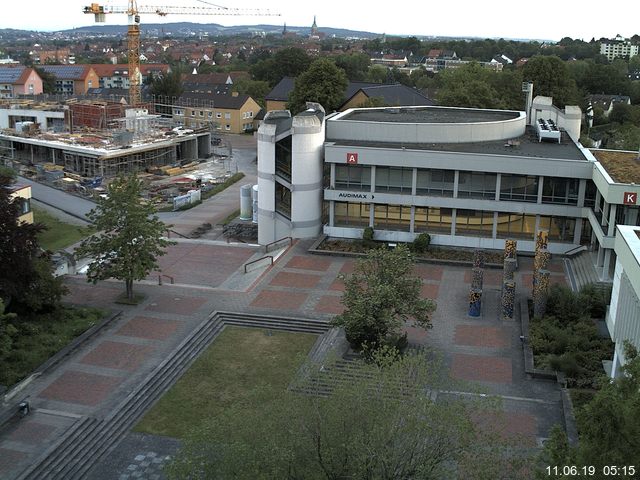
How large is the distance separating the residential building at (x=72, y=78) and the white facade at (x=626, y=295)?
120874mm

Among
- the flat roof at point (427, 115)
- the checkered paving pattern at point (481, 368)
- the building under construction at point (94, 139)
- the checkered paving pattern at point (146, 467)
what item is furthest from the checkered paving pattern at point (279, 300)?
the building under construction at point (94, 139)

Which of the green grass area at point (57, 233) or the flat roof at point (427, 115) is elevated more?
the flat roof at point (427, 115)

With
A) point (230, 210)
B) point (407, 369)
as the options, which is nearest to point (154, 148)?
point (230, 210)

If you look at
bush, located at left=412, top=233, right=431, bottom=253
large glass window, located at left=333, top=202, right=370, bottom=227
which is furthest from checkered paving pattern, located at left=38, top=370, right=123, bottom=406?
large glass window, located at left=333, top=202, right=370, bottom=227

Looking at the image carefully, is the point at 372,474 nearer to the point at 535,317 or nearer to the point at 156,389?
the point at 156,389

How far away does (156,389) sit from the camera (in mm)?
24406

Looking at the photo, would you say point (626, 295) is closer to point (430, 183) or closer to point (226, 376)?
point (226, 376)

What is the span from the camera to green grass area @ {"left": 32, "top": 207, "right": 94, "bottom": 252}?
42.7 meters

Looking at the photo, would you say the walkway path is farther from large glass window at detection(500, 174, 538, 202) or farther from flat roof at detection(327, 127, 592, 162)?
flat roof at detection(327, 127, 592, 162)

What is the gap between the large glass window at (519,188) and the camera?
38875 mm

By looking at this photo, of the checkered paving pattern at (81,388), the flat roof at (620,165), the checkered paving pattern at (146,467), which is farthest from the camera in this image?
the flat roof at (620,165)

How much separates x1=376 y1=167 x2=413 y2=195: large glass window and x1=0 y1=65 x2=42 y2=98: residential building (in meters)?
85.0

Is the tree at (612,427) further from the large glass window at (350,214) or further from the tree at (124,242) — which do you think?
the large glass window at (350,214)

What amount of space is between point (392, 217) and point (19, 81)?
286ft
